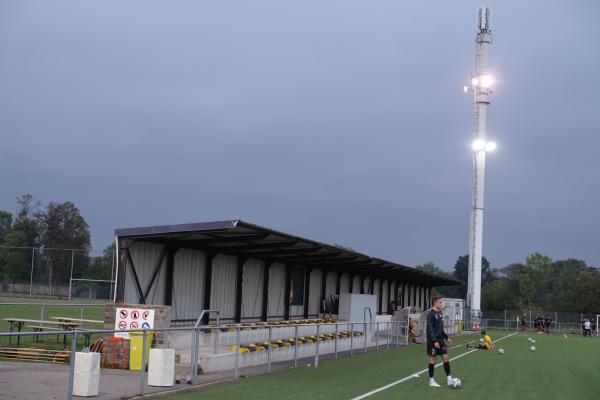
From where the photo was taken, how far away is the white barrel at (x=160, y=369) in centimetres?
1323

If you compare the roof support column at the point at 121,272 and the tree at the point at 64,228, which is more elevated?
the tree at the point at 64,228

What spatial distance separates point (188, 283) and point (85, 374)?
11690 mm

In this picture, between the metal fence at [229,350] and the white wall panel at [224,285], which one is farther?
the white wall panel at [224,285]

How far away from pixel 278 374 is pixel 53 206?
67.5 m

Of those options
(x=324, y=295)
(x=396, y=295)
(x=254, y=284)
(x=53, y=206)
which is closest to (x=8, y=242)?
(x=53, y=206)

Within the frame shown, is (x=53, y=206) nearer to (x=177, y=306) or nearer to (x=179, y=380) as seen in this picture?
(x=177, y=306)

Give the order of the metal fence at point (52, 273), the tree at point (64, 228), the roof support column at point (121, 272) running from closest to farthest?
1. the roof support column at point (121, 272)
2. the metal fence at point (52, 273)
3. the tree at point (64, 228)

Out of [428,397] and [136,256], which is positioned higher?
[136,256]

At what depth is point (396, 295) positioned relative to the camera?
53.3m

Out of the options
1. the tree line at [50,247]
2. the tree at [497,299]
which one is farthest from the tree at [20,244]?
the tree at [497,299]

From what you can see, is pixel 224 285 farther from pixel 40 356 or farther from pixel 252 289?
pixel 40 356

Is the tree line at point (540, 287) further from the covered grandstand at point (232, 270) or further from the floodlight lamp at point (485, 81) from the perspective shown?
the covered grandstand at point (232, 270)

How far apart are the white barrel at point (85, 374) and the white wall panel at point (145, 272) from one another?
8.18 meters

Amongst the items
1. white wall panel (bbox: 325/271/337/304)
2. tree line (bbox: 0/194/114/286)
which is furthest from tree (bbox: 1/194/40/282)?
white wall panel (bbox: 325/271/337/304)
